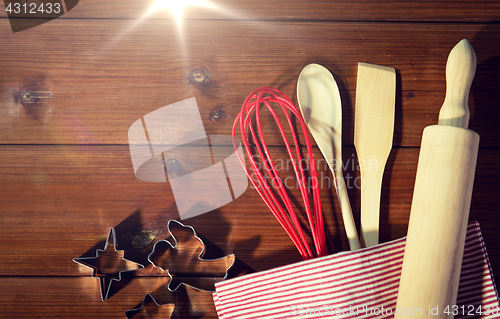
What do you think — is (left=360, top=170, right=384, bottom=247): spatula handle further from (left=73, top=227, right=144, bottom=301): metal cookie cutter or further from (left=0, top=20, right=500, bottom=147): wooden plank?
(left=73, top=227, right=144, bottom=301): metal cookie cutter

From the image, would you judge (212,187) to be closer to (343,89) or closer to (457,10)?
(343,89)

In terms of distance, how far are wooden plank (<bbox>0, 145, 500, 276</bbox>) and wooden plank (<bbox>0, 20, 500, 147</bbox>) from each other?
→ 0.03 meters

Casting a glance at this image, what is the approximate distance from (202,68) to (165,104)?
0.07 metres

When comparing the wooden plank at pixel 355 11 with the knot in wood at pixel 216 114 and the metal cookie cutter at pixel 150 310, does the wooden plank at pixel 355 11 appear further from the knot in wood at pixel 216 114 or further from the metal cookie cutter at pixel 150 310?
the metal cookie cutter at pixel 150 310

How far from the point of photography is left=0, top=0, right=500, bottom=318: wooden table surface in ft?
1.28

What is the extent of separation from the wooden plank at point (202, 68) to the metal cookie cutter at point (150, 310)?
0.21 metres

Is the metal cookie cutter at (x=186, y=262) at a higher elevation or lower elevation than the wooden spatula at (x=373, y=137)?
lower

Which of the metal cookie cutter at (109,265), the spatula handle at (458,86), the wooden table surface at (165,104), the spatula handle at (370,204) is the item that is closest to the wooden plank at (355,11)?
the wooden table surface at (165,104)

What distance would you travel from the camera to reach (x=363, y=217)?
0.37m

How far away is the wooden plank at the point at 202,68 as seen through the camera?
1.30ft
